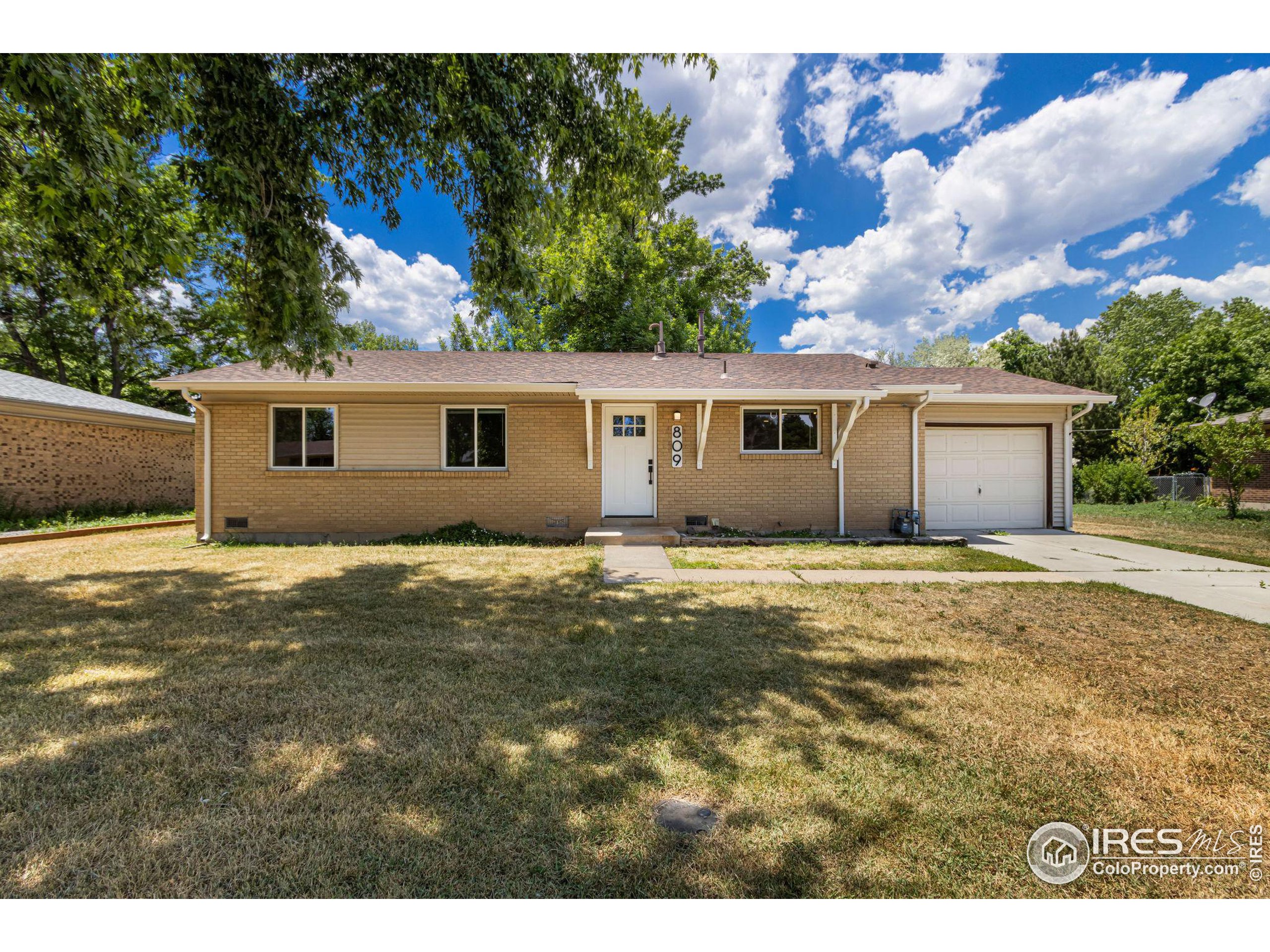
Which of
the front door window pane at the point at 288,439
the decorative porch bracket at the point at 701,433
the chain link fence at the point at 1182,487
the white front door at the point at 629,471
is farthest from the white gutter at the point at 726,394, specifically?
the chain link fence at the point at 1182,487

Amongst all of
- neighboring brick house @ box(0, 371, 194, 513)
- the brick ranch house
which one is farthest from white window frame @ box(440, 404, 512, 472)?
neighboring brick house @ box(0, 371, 194, 513)

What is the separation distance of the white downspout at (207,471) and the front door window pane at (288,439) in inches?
44.2

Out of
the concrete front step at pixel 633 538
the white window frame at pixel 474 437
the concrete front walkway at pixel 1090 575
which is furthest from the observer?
the white window frame at pixel 474 437

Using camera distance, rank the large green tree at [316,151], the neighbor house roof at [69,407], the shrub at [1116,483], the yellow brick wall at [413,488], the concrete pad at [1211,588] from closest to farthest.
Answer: the large green tree at [316,151] → the concrete pad at [1211,588] → the yellow brick wall at [413,488] → the neighbor house roof at [69,407] → the shrub at [1116,483]

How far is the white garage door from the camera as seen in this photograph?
11.3 metres

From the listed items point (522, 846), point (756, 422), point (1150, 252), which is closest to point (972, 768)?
point (522, 846)

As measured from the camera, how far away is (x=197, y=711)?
113 inches

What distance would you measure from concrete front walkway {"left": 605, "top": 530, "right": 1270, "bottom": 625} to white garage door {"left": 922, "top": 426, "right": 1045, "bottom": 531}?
2847mm

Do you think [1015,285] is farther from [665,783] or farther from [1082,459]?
[665,783]

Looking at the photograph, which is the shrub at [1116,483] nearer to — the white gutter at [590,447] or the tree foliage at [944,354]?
the white gutter at [590,447]

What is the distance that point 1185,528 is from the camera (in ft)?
38.6

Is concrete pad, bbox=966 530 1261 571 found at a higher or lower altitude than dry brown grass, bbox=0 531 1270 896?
higher

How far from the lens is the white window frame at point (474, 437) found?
32.7ft

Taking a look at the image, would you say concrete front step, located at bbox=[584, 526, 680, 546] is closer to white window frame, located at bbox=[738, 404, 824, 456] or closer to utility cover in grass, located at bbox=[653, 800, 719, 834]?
white window frame, located at bbox=[738, 404, 824, 456]
